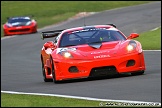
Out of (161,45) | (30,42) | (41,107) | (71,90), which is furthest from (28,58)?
(41,107)

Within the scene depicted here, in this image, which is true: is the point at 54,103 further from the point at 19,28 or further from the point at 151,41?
the point at 19,28

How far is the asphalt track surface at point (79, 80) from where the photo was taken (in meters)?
10.1

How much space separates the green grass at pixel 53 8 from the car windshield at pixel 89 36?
3050 centimetres

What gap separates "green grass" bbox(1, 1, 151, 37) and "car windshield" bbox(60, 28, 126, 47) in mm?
30504

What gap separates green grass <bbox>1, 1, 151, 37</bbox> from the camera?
4847 centimetres

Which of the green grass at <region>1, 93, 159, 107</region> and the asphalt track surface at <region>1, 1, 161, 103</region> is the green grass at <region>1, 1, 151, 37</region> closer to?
the asphalt track surface at <region>1, 1, 161, 103</region>

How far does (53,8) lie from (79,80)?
40.3 m

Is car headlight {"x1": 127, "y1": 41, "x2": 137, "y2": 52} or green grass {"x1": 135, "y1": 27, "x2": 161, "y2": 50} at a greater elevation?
car headlight {"x1": 127, "y1": 41, "x2": 137, "y2": 52}

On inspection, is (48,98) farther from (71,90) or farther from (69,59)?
(69,59)

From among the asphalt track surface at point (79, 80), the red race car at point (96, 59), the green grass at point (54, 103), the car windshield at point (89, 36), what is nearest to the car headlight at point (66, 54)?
the red race car at point (96, 59)

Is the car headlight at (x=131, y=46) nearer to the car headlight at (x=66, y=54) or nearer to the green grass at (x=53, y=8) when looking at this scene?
the car headlight at (x=66, y=54)

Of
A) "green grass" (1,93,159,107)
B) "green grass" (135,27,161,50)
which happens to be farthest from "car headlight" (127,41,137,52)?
"green grass" (135,27,161,50)

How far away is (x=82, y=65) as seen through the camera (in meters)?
13.0

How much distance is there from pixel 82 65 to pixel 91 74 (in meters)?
0.25
